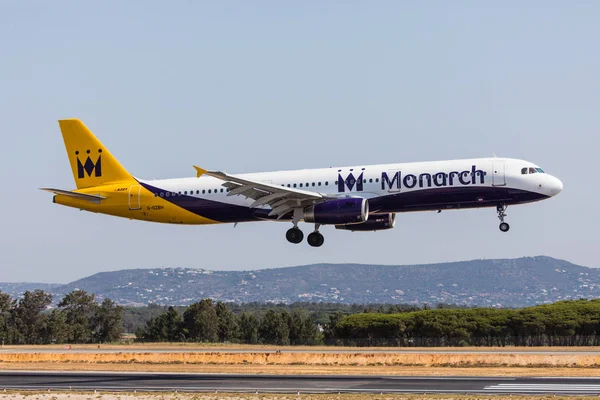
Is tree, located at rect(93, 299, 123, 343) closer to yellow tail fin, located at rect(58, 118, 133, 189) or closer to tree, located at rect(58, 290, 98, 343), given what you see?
tree, located at rect(58, 290, 98, 343)

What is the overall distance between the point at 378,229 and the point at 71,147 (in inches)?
896

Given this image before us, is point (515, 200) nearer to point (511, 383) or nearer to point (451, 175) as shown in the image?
point (451, 175)

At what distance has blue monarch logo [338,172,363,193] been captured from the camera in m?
58.1

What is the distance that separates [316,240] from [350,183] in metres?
5.64

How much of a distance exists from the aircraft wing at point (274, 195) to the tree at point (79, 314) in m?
63.2

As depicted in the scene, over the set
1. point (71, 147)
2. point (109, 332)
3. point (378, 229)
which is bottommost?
point (109, 332)

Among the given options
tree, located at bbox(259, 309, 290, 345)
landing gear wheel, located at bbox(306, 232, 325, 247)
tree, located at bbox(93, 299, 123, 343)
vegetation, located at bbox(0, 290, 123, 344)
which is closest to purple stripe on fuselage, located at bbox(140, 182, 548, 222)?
landing gear wheel, located at bbox(306, 232, 325, 247)

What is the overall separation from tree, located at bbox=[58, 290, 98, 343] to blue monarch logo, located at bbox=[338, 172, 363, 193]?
216ft

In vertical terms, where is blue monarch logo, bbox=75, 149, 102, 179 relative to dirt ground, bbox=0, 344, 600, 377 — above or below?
above

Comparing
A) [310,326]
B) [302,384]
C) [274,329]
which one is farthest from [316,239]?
[310,326]

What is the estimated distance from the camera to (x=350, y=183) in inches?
2299

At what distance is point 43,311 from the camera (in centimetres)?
12975

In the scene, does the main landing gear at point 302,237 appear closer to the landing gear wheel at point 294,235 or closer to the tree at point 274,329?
the landing gear wheel at point 294,235

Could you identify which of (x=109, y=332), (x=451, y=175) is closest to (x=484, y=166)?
(x=451, y=175)
